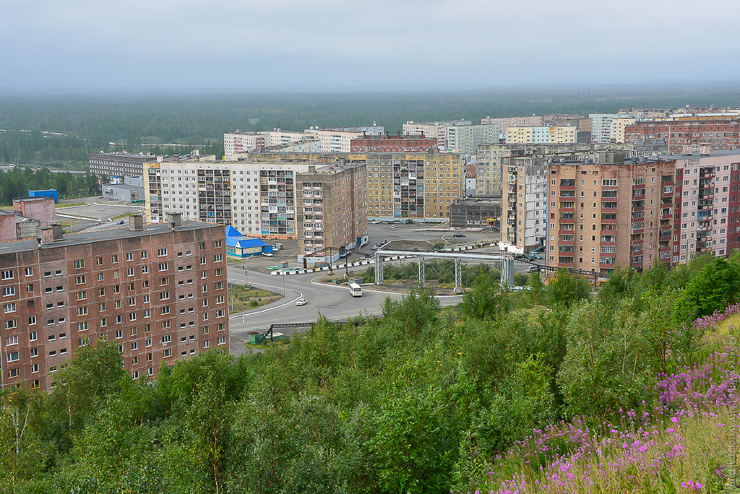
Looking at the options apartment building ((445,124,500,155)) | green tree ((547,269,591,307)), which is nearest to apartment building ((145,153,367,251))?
green tree ((547,269,591,307))

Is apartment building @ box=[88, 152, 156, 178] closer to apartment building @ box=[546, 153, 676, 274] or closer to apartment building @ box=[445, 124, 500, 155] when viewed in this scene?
apartment building @ box=[445, 124, 500, 155]

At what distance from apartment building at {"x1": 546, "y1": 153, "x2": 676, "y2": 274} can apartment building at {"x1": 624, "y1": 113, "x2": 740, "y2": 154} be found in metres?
61.9

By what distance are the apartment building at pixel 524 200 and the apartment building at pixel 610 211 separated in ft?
52.5

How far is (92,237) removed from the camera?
121 ft

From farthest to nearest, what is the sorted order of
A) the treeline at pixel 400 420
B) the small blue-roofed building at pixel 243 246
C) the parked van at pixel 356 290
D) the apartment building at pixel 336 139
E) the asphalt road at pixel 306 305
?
the apartment building at pixel 336 139
the small blue-roofed building at pixel 243 246
the parked van at pixel 356 290
the asphalt road at pixel 306 305
the treeline at pixel 400 420

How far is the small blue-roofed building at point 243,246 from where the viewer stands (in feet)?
243

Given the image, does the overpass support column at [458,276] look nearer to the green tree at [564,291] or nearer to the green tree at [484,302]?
the green tree at [564,291]

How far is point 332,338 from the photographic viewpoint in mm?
33188

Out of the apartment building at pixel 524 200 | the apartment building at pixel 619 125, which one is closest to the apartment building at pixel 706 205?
the apartment building at pixel 524 200

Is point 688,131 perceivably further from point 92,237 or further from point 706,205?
point 92,237

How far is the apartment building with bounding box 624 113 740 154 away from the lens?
111250 mm

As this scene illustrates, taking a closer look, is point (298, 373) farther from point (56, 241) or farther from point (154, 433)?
point (56, 241)

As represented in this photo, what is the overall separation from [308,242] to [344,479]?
57057 millimetres

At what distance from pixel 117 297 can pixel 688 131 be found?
10007 cm
